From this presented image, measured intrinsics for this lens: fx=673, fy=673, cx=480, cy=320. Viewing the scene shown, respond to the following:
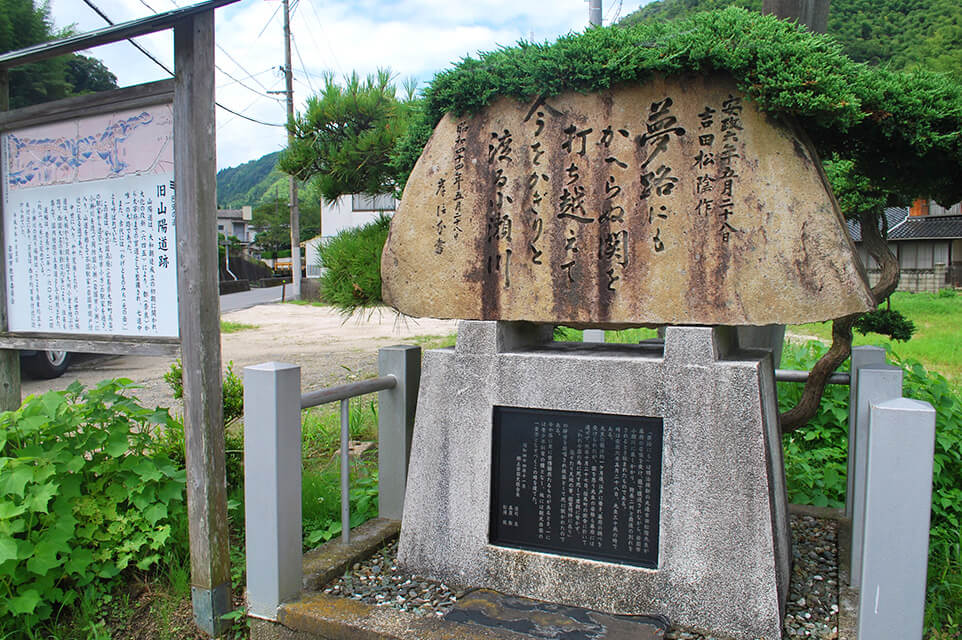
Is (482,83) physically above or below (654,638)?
above

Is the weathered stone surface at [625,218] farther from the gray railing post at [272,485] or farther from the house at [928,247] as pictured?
the house at [928,247]

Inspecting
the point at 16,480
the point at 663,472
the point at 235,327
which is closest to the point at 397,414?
the point at 663,472

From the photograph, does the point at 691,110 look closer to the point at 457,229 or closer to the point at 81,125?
the point at 457,229

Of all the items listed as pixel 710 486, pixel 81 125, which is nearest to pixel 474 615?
pixel 710 486

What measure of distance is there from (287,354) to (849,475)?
353 inches

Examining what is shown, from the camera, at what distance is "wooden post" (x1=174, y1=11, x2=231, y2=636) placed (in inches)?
113

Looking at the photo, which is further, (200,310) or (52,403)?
(52,403)

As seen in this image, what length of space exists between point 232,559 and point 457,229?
2022mm

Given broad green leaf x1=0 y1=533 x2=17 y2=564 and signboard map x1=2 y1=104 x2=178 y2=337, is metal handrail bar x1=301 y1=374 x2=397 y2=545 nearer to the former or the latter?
signboard map x1=2 y1=104 x2=178 y2=337

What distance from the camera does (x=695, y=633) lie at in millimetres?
2627

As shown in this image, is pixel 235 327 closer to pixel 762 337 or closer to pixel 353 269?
pixel 353 269

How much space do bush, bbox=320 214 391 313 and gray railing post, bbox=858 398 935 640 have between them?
2.64m

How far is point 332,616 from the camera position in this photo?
268 centimetres

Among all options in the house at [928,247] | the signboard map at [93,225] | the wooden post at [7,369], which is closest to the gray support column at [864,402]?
the signboard map at [93,225]
